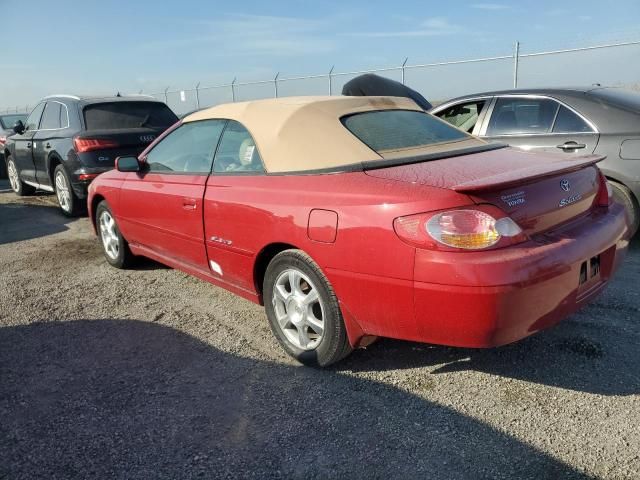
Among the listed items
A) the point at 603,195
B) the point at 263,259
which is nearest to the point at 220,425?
the point at 263,259

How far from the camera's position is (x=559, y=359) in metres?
3.00

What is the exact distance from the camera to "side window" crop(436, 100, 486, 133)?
19.5ft

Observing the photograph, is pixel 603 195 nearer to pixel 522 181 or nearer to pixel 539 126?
pixel 522 181

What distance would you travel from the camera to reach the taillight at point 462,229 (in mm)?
2324

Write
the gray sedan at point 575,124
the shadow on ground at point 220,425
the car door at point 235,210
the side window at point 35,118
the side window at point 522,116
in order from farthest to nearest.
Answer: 1. the side window at point 35,118
2. the side window at point 522,116
3. the gray sedan at point 575,124
4. the car door at point 235,210
5. the shadow on ground at point 220,425

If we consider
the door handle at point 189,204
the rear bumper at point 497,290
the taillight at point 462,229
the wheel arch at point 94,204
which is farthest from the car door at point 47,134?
the rear bumper at point 497,290

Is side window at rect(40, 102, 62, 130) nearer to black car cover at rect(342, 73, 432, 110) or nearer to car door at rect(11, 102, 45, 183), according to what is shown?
car door at rect(11, 102, 45, 183)

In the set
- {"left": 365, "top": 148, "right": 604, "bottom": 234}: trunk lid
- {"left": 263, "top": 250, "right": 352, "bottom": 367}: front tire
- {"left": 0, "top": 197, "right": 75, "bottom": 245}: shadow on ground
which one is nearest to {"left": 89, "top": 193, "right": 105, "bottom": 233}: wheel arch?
{"left": 0, "top": 197, "right": 75, "bottom": 245}: shadow on ground

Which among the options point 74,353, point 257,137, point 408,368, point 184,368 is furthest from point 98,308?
point 408,368

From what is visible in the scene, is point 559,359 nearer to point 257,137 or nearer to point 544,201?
point 544,201

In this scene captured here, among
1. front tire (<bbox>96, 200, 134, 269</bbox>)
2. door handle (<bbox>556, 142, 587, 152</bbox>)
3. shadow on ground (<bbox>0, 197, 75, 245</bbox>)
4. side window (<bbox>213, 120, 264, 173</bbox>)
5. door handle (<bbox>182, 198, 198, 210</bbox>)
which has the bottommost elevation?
shadow on ground (<bbox>0, 197, 75, 245</bbox>)

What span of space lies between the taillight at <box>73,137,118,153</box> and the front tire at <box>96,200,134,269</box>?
217cm

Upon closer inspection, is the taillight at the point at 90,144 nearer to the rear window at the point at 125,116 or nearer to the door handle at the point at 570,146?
the rear window at the point at 125,116

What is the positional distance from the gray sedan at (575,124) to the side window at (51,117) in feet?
18.9
